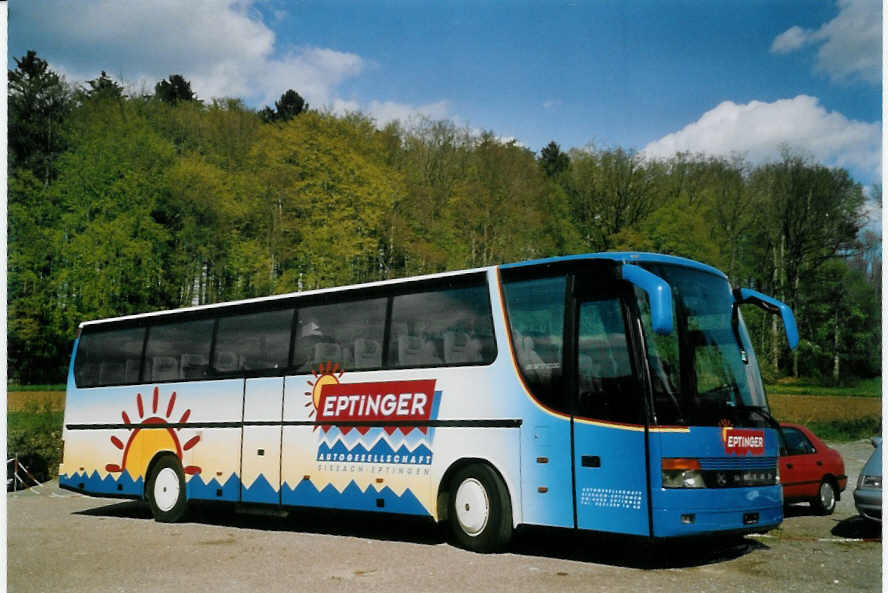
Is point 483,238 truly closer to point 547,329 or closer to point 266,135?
point 266,135

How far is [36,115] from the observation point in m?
41.2

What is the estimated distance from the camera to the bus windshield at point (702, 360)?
9.61 m

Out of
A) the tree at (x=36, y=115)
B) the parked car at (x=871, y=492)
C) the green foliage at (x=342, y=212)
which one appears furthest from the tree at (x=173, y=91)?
the parked car at (x=871, y=492)

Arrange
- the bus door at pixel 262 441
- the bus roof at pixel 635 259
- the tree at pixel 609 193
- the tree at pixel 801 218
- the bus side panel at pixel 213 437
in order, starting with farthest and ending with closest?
the tree at pixel 609 193
the tree at pixel 801 218
the bus side panel at pixel 213 437
the bus door at pixel 262 441
the bus roof at pixel 635 259

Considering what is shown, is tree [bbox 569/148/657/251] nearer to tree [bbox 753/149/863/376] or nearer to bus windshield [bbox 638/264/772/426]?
tree [bbox 753/149/863/376]

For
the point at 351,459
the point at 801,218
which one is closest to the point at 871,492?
the point at 351,459

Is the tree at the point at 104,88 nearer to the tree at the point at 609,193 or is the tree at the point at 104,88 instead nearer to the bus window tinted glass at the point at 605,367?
the tree at the point at 609,193

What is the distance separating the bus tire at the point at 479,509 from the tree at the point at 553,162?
36.4 metres

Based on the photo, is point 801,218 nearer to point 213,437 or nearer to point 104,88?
point 104,88

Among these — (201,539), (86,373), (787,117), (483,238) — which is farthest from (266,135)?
(201,539)

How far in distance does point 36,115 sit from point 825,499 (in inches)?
1443

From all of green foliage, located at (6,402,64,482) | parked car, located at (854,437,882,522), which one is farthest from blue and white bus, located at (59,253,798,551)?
green foliage, located at (6,402,64,482)

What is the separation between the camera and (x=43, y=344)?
34562 mm

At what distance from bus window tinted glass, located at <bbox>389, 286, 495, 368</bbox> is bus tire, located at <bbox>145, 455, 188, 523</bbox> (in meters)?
5.08
